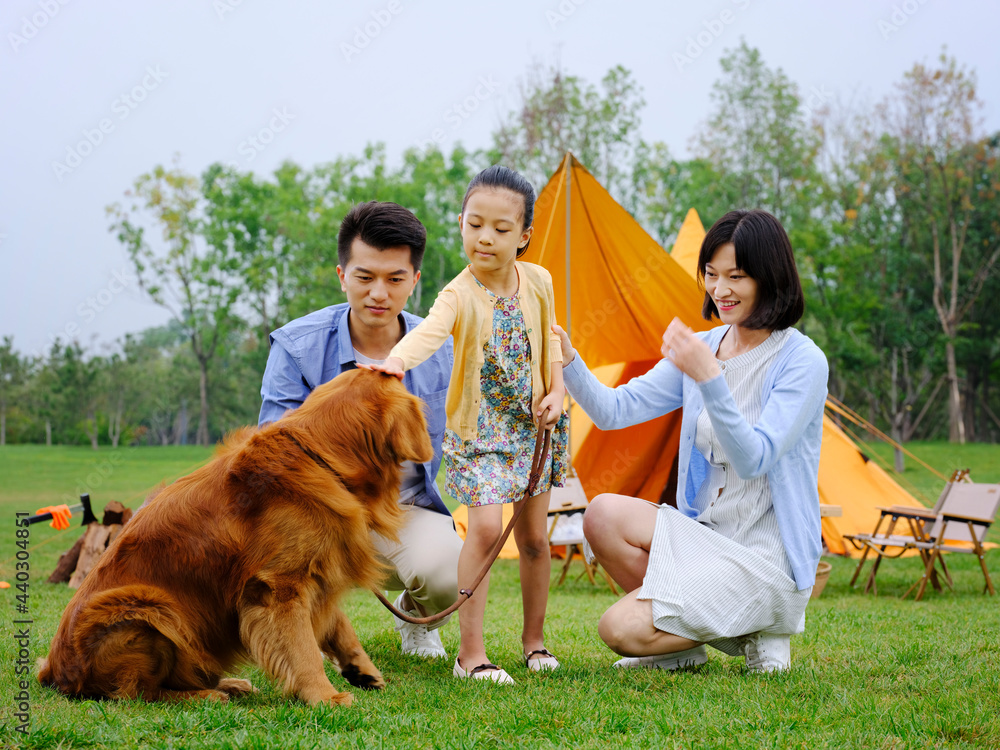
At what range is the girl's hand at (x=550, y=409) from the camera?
2.84 meters

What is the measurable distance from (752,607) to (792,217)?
26.1 m

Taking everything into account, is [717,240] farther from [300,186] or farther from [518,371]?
[300,186]

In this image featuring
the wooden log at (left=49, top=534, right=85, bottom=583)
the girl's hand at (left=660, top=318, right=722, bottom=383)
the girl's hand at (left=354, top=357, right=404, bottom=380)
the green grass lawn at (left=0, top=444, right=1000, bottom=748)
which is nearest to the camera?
the green grass lawn at (left=0, top=444, right=1000, bottom=748)

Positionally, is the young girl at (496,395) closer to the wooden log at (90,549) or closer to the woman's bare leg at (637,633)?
the woman's bare leg at (637,633)

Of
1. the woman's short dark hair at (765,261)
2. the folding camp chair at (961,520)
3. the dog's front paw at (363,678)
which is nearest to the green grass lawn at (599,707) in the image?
the dog's front paw at (363,678)

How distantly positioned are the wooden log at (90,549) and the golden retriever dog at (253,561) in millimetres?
3780

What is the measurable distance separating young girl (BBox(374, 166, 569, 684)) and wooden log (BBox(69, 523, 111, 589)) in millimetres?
4077

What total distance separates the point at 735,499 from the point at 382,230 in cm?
165

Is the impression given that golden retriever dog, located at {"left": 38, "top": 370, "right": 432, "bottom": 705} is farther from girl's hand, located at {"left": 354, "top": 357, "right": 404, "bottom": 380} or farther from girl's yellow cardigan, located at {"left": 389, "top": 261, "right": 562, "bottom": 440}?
girl's yellow cardigan, located at {"left": 389, "top": 261, "right": 562, "bottom": 440}

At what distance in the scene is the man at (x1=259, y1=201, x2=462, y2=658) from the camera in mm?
2953

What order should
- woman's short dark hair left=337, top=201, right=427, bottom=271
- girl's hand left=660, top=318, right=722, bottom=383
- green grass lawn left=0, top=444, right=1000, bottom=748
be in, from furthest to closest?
1. woman's short dark hair left=337, top=201, right=427, bottom=271
2. girl's hand left=660, top=318, right=722, bottom=383
3. green grass lawn left=0, top=444, right=1000, bottom=748

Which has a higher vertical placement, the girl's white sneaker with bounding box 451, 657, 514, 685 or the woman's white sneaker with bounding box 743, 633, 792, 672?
the woman's white sneaker with bounding box 743, 633, 792, 672

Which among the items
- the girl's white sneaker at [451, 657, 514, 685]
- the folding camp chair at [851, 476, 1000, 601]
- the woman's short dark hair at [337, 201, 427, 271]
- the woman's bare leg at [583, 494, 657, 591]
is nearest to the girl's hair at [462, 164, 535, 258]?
the woman's short dark hair at [337, 201, 427, 271]

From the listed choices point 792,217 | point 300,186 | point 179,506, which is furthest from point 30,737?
point 300,186
